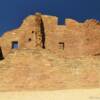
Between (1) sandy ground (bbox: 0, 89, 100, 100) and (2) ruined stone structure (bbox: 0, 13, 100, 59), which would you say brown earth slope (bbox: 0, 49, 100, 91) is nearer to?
(1) sandy ground (bbox: 0, 89, 100, 100)

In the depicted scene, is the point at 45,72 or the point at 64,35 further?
the point at 64,35

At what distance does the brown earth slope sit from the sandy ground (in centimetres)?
104

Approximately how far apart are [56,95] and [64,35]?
17976mm

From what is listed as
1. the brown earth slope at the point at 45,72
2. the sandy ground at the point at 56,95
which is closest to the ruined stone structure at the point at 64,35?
the brown earth slope at the point at 45,72

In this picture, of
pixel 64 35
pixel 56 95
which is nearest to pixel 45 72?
pixel 56 95

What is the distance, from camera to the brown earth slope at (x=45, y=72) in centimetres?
2306

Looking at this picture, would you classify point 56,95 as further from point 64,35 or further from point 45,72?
point 64,35

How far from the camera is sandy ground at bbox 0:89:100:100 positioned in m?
20.3

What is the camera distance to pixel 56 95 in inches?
826

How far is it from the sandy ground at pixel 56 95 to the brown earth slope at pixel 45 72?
104cm

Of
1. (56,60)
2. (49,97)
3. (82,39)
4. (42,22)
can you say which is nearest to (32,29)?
(42,22)

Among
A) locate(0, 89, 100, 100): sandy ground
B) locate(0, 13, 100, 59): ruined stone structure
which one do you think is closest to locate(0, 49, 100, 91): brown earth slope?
locate(0, 89, 100, 100): sandy ground

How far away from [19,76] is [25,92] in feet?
5.01

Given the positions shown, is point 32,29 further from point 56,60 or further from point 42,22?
point 56,60
